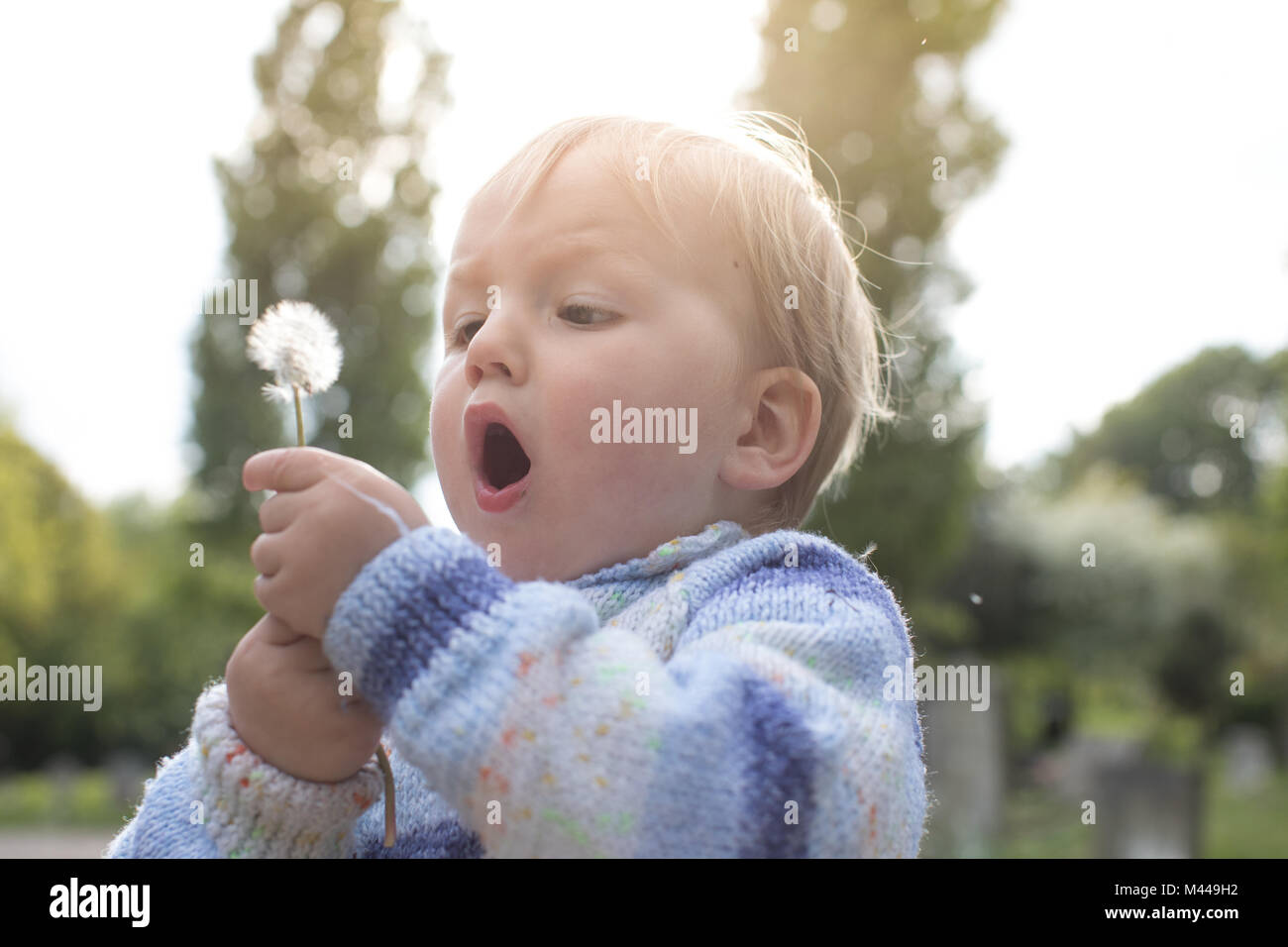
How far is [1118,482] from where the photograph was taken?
17922 mm

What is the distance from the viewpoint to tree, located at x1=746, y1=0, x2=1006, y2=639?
866cm

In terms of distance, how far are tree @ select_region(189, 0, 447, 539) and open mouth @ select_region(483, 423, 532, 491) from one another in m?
8.61

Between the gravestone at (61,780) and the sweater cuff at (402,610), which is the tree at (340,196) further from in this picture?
the sweater cuff at (402,610)

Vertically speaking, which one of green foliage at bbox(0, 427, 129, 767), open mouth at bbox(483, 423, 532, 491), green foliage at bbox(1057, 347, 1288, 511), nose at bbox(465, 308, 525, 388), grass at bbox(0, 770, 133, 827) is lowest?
grass at bbox(0, 770, 133, 827)

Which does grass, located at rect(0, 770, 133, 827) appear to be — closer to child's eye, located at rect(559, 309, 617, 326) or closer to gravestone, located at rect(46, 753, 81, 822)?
gravestone, located at rect(46, 753, 81, 822)

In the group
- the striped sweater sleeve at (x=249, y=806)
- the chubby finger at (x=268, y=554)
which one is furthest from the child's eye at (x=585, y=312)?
the striped sweater sleeve at (x=249, y=806)

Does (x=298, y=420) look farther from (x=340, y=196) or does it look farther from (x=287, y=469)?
(x=340, y=196)

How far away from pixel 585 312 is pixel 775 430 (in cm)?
37

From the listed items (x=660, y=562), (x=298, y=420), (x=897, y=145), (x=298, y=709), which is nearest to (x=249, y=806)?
(x=298, y=709)

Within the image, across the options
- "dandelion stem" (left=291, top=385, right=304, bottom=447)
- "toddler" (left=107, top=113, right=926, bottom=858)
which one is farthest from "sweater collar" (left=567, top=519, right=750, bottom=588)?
"dandelion stem" (left=291, top=385, right=304, bottom=447)

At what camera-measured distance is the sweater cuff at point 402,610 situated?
0.97 meters
